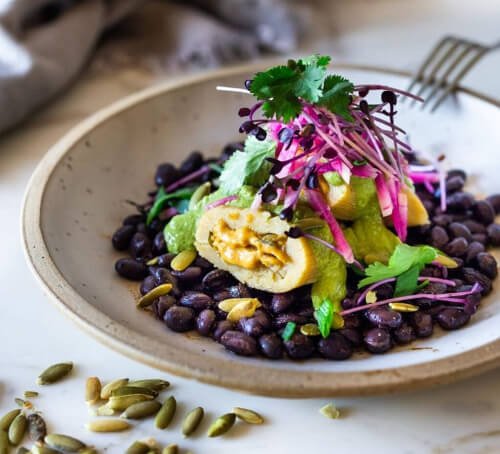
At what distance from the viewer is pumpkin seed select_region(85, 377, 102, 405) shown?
1.79 m

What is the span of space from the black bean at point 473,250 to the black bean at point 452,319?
0.27 m

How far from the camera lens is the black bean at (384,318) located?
1.81 metres

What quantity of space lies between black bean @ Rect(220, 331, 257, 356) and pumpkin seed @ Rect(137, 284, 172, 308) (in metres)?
0.26

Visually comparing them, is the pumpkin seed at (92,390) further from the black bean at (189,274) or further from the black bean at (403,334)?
the black bean at (403,334)

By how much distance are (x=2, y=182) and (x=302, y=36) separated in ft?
5.78

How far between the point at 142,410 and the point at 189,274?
42 cm

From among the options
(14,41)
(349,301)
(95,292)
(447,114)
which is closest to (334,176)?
(349,301)

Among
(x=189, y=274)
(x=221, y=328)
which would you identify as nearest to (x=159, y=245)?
(x=189, y=274)

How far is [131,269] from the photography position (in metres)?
2.08

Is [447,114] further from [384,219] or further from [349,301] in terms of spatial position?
[349,301]

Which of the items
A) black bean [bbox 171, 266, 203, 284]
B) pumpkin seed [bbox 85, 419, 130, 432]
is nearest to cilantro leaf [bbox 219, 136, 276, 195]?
black bean [bbox 171, 266, 203, 284]

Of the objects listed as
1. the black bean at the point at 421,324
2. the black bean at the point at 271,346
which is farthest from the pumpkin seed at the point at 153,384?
the black bean at the point at 421,324

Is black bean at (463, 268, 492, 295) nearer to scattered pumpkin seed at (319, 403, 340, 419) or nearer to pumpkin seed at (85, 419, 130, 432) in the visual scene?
scattered pumpkin seed at (319, 403, 340, 419)

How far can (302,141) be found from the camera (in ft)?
6.38
